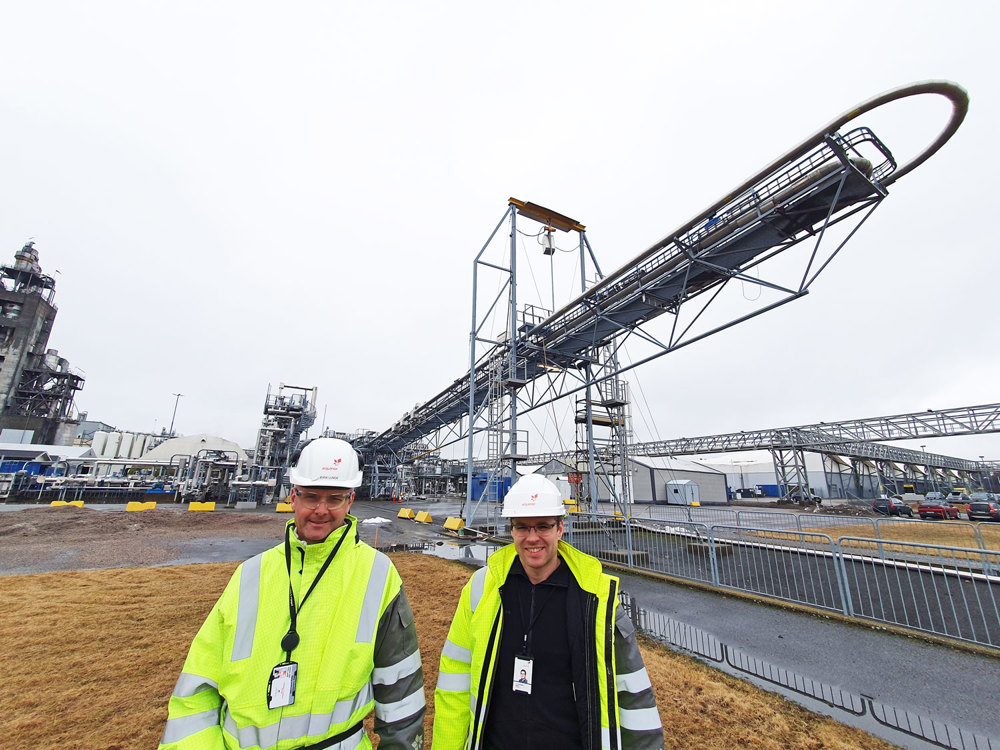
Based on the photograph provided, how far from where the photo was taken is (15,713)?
337cm

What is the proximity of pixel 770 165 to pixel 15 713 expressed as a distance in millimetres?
11679

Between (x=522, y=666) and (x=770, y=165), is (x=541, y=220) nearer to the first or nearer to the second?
(x=770, y=165)

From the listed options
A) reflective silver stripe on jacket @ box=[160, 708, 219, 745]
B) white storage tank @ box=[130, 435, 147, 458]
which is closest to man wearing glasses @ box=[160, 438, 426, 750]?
reflective silver stripe on jacket @ box=[160, 708, 219, 745]

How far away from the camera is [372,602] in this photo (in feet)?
6.07

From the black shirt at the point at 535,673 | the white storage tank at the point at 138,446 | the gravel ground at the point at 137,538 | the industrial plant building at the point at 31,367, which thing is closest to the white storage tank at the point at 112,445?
the white storage tank at the point at 138,446

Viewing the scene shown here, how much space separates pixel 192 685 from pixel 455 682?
3.58 ft

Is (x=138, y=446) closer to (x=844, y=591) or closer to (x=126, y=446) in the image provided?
(x=126, y=446)

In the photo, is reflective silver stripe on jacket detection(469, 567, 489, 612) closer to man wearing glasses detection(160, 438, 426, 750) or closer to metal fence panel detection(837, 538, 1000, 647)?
man wearing glasses detection(160, 438, 426, 750)

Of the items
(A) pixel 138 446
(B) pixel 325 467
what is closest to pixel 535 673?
(B) pixel 325 467

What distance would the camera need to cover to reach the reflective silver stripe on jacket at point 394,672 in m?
1.80

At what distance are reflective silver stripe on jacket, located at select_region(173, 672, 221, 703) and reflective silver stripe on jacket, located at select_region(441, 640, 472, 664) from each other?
0.97 metres

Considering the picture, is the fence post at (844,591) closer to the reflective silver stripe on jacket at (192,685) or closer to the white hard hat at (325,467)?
the white hard hat at (325,467)

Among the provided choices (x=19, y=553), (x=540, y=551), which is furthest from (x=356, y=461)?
(x=19, y=553)

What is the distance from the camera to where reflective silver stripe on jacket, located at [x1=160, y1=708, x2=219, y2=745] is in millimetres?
1491
